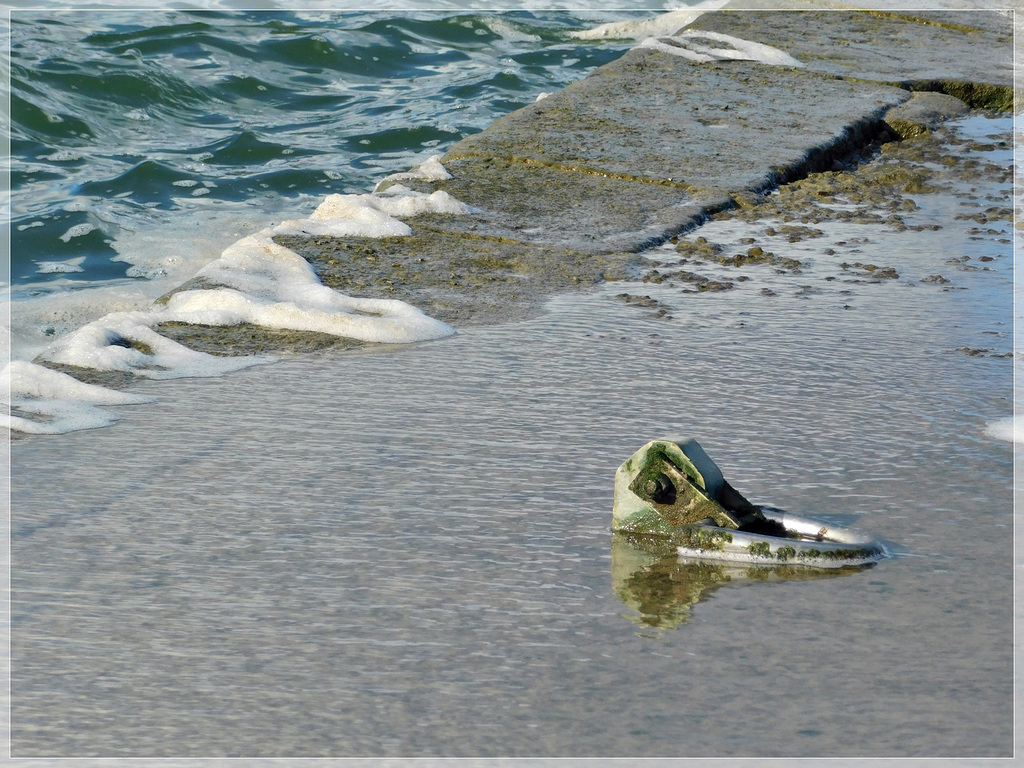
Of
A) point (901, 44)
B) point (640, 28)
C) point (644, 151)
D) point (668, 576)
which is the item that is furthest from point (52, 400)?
point (640, 28)

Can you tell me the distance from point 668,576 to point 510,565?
214 millimetres

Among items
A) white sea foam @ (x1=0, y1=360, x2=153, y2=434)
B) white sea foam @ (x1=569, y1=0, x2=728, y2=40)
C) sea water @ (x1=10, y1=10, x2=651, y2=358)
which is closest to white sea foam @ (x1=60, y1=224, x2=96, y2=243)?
sea water @ (x1=10, y1=10, x2=651, y2=358)

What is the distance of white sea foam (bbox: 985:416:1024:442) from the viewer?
6.63 feet

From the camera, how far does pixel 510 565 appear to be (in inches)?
64.4

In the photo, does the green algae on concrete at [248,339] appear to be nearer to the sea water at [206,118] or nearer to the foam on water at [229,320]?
the foam on water at [229,320]

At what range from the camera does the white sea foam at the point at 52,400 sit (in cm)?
209

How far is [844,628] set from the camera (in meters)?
1.46

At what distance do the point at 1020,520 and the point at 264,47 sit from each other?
8.52 meters

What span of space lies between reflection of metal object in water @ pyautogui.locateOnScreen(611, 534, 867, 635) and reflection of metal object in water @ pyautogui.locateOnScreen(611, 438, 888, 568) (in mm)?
15

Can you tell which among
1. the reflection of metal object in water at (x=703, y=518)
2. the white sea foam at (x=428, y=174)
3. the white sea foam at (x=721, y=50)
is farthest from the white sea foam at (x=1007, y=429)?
the white sea foam at (x=721, y=50)

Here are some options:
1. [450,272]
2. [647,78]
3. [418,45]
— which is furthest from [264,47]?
[450,272]

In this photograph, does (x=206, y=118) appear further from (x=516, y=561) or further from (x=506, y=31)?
(x=516, y=561)

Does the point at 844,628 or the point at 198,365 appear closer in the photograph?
the point at 844,628

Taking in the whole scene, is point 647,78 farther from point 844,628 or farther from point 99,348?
point 844,628
